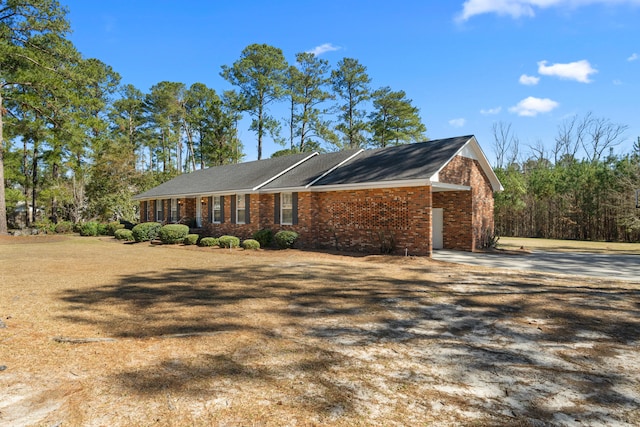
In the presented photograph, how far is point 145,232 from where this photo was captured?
66.1ft

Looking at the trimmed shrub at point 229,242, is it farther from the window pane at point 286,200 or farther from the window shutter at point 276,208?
the window pane at point 286,200

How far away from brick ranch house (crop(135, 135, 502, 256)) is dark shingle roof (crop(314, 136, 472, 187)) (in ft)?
0.14

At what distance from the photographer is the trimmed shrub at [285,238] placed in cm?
1577

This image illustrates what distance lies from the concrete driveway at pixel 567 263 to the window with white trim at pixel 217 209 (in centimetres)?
1227

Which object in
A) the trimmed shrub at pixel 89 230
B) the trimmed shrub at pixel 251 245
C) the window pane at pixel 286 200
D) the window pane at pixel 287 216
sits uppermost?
the window pane at pixel 286 200

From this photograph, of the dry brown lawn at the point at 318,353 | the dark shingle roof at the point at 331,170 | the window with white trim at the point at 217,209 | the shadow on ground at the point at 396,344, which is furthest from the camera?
the window with white trim at the point at 217,209

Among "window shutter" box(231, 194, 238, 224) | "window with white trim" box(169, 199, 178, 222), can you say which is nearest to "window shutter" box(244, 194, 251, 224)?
"window shutter" box(231, 194, 238, 224)

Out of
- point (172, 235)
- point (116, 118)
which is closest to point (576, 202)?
point (172, 235)

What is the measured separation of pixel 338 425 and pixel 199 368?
171 centimetres

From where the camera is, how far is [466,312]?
19.8 ft

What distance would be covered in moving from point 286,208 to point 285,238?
2218 millimetres

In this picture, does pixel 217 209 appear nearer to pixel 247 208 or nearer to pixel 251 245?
pixel 247 208

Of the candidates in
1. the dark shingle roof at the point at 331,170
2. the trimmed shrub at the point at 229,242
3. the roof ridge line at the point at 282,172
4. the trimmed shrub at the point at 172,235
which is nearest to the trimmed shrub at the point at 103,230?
the dark shingle roof at the point at 331,170

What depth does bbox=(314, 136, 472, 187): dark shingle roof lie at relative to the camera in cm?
1366
